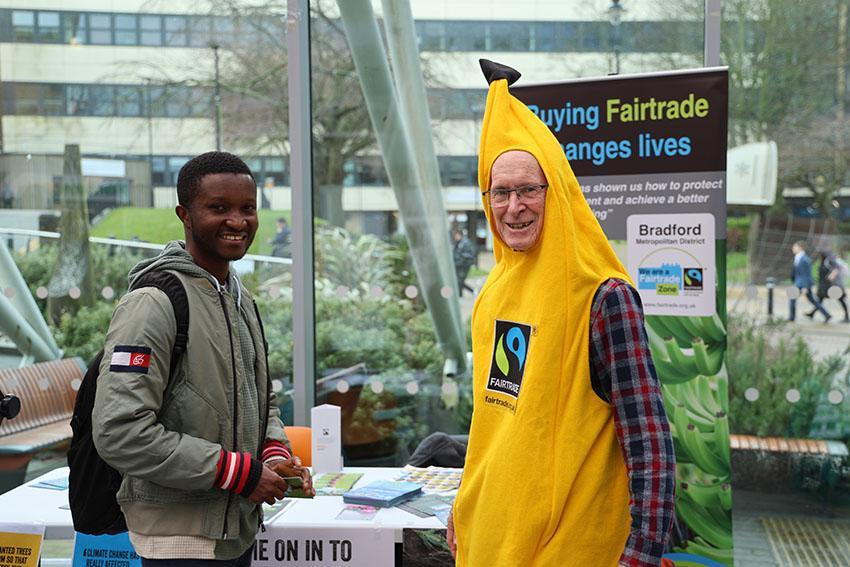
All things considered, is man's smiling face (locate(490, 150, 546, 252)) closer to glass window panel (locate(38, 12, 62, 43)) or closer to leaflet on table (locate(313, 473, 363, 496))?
leaflet on table (locate(313, 473, 363, 496))

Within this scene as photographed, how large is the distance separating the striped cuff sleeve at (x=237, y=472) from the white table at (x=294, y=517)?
0.99 m

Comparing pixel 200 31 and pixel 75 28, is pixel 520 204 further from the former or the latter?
pixel 75 28

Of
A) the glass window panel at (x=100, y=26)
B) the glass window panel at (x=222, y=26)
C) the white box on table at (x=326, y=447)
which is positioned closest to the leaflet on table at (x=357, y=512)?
the white box on table at (x=326, y=447)

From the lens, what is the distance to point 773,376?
171 inches

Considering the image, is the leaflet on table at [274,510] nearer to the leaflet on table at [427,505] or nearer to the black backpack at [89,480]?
the leaflet on table at [427,505]

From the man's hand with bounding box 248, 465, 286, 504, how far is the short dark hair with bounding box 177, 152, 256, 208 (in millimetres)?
607

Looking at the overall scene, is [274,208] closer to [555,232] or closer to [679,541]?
[679,541]

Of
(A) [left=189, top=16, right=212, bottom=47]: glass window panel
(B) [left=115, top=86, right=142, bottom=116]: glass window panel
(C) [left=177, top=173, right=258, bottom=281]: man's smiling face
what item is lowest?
(C) [left=177, top=173, right=258, bottom=281]: man's smiling face

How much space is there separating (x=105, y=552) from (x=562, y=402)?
5.90ft

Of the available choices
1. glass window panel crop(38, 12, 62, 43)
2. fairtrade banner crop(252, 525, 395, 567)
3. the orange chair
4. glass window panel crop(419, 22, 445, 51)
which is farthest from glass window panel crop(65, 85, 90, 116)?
fairtrade banner crop(252, 525, 395, 567)

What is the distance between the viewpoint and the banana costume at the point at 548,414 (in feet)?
5.24

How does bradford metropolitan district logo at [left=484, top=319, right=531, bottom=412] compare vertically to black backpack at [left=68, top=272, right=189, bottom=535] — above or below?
above

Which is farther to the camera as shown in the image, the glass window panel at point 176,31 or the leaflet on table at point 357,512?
the glass window panel at point 176,31

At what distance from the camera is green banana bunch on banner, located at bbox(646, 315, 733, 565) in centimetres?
336
